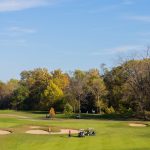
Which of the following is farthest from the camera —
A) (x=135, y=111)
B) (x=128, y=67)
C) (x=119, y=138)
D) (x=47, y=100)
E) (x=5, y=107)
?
(x=5, y=107)

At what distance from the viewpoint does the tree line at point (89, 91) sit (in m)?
88.5

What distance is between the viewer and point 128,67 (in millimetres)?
90438

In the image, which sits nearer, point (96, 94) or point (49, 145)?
point (49, 145)

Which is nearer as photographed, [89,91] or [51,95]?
[89,91]

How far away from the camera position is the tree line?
88.5 metres

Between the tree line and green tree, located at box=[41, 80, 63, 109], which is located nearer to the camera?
the tree line

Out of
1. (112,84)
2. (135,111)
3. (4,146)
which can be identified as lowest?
(4,146)

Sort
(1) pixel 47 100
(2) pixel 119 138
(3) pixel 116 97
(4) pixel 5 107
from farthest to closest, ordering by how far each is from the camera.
Result: (4) pixel 5 107
(1) pixel 47 100
(3) pixel 116 97
(2) pixel 119 138

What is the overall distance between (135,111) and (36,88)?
169 feet

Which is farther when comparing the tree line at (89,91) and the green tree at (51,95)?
the green tree at (51,95)

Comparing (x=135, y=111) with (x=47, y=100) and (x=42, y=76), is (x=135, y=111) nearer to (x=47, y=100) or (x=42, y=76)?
(x=47, y=100)

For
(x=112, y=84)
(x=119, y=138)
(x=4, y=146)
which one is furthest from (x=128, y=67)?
(x=4, y=146)

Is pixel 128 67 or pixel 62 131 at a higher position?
pixel 128 67

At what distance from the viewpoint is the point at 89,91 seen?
115 meters
